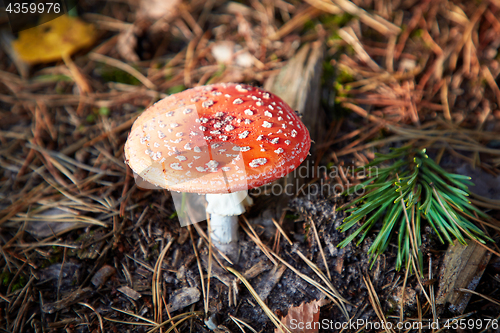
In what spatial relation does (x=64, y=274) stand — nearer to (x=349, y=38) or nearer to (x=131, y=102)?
(x=131, y=102)

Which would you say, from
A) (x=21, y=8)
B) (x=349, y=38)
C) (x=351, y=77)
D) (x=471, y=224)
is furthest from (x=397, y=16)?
(x=21, y=8)

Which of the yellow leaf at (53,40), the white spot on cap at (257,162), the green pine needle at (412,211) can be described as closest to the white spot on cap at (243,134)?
the white spot on cap at (257,162)

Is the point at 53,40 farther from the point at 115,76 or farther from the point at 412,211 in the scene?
the point at 412,211

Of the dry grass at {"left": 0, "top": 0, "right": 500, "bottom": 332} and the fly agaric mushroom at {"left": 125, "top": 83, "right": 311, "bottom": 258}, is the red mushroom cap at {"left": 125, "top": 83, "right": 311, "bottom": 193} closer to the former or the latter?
the fly agaric mushroom at {"left": 125, "top": 83, "right": 311, "bottom": 258}

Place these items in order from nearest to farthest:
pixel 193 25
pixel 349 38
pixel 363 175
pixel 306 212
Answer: pixel 306 212 < pixel 363 175 < pixel 349 38 < pixel 193 25

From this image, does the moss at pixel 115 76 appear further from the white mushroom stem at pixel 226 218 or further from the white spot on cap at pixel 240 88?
the white mushroom stem at pixel 226 218

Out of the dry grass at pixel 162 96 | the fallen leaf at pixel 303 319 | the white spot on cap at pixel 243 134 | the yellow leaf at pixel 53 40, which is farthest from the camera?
the yellow leaf at pixel 53 40
